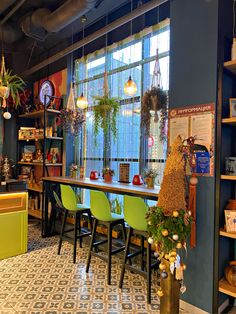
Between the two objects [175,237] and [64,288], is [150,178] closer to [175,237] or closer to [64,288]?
[175,237]

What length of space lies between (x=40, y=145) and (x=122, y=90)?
7.83 ft

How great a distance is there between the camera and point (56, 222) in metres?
5.03

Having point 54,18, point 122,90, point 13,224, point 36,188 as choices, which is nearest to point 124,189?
point 13,224

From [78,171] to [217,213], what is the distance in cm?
296

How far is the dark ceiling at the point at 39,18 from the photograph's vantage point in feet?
11.9

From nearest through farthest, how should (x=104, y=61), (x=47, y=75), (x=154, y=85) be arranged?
(x=154, y=85) → (x=104, y=61) → (x=47, y=75)

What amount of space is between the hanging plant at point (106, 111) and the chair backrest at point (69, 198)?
1.10 meters

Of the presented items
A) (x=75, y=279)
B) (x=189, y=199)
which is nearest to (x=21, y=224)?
(x=75, y=279)

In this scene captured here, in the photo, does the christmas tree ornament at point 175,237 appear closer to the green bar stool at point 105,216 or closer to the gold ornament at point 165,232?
the gold ornament at point 165,232

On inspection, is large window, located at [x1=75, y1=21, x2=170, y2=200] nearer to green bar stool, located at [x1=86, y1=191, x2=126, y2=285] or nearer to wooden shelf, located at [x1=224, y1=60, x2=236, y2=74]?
green bar stool, located at [x1=86, y1=191, x2=126, y2=285]

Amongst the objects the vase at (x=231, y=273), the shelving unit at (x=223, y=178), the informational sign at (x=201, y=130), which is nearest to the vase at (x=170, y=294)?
the shelving unit at (x=223, y=178)

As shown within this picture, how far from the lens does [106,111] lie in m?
3.99

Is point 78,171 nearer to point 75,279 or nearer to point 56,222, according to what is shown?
point 56,222

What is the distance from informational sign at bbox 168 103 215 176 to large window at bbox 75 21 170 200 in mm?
997
